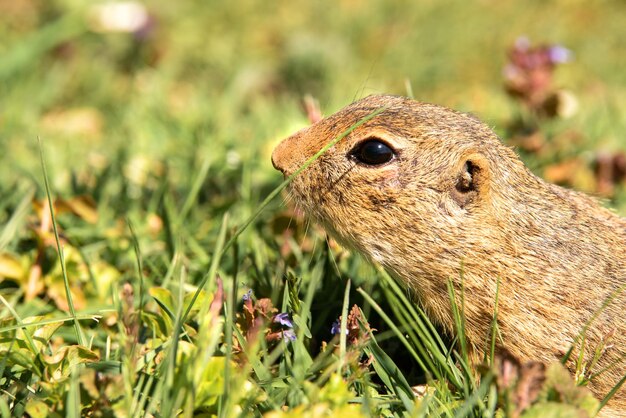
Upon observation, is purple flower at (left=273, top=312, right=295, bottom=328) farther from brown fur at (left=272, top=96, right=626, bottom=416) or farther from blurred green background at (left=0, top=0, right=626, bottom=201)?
blurred green background at (left=0, top=0, right=626, bottom=201)

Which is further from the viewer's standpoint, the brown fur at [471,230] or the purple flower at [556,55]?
the purple flower at [556,55]

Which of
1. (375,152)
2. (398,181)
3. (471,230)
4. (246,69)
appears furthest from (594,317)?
(246,69)

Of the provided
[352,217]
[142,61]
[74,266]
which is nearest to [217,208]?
[74,266]

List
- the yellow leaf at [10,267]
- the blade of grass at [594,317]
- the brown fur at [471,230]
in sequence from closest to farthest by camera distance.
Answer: the blade of grass at [594,317] < the brown fur at [471,230] < the yellow leaf at [10,267]

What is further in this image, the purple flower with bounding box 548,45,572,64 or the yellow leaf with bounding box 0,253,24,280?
the purple flower with bounding box 548,45,572,64

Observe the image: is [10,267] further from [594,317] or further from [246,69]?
[246,69]

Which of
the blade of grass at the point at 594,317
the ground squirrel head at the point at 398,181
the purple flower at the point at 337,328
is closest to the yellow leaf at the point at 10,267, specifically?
the ground squirrel head at the point at 398,181

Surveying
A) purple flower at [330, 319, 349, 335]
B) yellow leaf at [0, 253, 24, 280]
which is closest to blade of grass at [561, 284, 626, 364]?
purple flower at [330, 319, 349, 335]

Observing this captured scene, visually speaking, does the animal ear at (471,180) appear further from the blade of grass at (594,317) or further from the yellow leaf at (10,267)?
the yellow leaf at (10,267)
